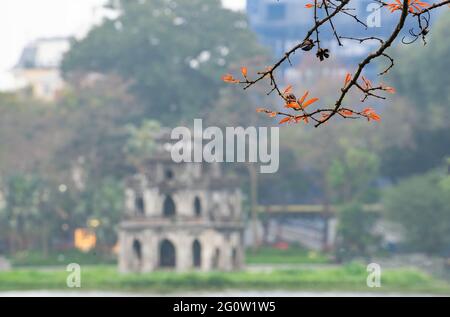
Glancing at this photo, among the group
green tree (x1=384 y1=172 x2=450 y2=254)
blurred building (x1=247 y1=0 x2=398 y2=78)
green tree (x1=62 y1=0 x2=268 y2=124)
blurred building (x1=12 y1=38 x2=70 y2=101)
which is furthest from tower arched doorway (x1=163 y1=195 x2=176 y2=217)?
blurred building (x1=12 y1=38 x2=70 y2=101)

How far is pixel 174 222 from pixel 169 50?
31081 millimetres

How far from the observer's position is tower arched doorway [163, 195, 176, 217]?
6631 centimetres

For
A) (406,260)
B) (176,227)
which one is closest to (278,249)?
(406,260)

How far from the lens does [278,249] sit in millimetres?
78312

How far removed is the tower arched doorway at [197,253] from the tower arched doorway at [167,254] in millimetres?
943

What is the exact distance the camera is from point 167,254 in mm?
66250

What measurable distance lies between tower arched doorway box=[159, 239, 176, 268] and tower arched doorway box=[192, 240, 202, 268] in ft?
3.09

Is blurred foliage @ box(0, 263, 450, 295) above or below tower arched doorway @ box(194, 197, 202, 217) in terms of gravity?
below

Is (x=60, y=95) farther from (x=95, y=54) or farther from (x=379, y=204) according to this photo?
(x=379, y=204)

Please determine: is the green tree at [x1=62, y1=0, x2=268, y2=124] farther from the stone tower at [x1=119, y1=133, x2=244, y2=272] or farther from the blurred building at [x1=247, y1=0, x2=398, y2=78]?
the stone tower at [x1=119, y1=133, x2=244, y2=272]

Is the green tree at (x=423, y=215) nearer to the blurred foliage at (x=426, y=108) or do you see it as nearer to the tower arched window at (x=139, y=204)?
the blurred foliage at (x=426, y=108)

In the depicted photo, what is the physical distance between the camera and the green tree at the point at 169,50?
92500mm

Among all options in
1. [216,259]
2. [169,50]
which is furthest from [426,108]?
[216,259]

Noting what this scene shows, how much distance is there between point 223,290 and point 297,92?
45546mm
